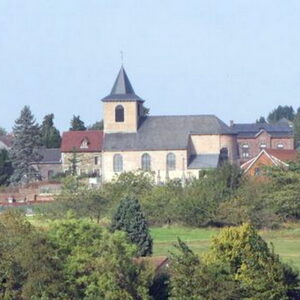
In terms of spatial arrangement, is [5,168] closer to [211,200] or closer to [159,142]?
[159,142]

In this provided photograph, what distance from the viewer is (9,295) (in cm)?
3186

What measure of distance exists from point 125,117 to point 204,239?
89.5ft

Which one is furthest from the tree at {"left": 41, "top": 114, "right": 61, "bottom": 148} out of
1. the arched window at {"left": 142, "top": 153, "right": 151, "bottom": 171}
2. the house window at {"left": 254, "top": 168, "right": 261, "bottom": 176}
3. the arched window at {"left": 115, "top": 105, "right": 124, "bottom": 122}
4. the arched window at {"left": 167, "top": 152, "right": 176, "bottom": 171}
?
the house window at {"left": 254, "top": 168, "right": 261, "bottom": 176}

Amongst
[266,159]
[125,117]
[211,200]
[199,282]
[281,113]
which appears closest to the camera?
[199,282]

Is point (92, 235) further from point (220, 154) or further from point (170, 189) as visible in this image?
point (220, 154)

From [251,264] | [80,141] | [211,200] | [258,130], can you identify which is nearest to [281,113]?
[258,130]

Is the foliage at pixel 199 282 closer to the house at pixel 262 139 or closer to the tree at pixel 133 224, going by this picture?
the tree at pixel 133 224

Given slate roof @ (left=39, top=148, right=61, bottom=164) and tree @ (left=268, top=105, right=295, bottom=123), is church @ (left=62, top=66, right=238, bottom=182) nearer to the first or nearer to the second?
slate roof @ (left=39, top=148, right=61, bottom=164)

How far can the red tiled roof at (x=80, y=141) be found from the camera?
76.1 metres

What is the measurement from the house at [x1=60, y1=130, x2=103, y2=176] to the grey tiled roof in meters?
5.90

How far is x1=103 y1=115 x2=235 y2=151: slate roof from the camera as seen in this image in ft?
240

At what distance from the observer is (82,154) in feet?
250

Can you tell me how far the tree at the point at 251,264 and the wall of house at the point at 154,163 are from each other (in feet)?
129

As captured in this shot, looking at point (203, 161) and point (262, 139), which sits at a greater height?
point (262, 139)
